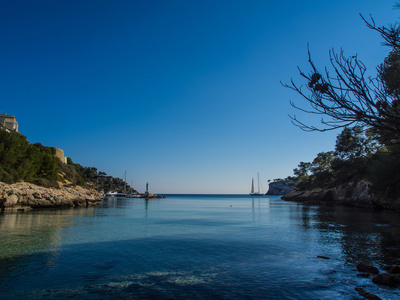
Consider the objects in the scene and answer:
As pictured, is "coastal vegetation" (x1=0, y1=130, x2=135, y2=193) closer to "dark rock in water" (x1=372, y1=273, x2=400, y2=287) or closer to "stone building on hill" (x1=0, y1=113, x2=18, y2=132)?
"stone building on hill" (x1=0, y1=113, x2=18, y2=132)

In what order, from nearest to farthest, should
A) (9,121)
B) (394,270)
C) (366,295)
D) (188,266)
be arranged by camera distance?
(366,295) → (394,270) → (188,266) → (9,121)

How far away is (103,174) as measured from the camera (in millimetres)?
182500

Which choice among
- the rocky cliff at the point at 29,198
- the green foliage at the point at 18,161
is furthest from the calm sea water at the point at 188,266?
the green foliage at the point at 18,161

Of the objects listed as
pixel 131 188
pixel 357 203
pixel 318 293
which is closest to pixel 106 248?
pixel 318 293

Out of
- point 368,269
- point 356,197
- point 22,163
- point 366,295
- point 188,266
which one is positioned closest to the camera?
point 366,295

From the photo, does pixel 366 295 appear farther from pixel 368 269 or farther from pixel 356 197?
pixel 356 197

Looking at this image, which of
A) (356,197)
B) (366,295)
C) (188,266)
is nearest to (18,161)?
(188,266)

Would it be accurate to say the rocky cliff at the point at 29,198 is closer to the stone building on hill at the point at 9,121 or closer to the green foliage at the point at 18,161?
the green foliage at the point at 18,161

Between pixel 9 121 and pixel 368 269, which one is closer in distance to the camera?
pixel 368 269

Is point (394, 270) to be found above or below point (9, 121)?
below

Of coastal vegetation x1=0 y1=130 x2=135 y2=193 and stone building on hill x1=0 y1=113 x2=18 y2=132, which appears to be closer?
coastal vegetation x1=0 y1=130 x2=135 y2=193

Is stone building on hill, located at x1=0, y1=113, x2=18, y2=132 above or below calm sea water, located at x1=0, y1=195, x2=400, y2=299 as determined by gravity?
above

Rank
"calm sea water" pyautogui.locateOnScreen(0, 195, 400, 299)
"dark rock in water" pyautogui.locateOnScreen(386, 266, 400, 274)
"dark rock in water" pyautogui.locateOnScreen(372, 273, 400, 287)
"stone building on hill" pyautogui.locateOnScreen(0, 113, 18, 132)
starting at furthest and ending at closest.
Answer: "stone building on hill" pyautogui.locateOnScreen(0, 113, 18, 132)
"dark rock in water" pyautogui.locateOnScreen(386, 266, 400, 274)
"dark rock in water" pyautogui.locateOnScreen(372, 273, 400, 287)
"calm sea water" pyautogui.locateOnScreen(0, 195, 400, 299)

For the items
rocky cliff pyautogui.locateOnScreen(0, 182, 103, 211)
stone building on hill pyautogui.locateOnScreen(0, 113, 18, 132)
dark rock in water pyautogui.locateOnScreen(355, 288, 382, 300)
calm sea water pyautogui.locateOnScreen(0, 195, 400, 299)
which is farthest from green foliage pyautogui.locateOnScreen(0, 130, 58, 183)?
dark rock in water pyautogui.locateOnScreen(355, 288, 382, 300)
